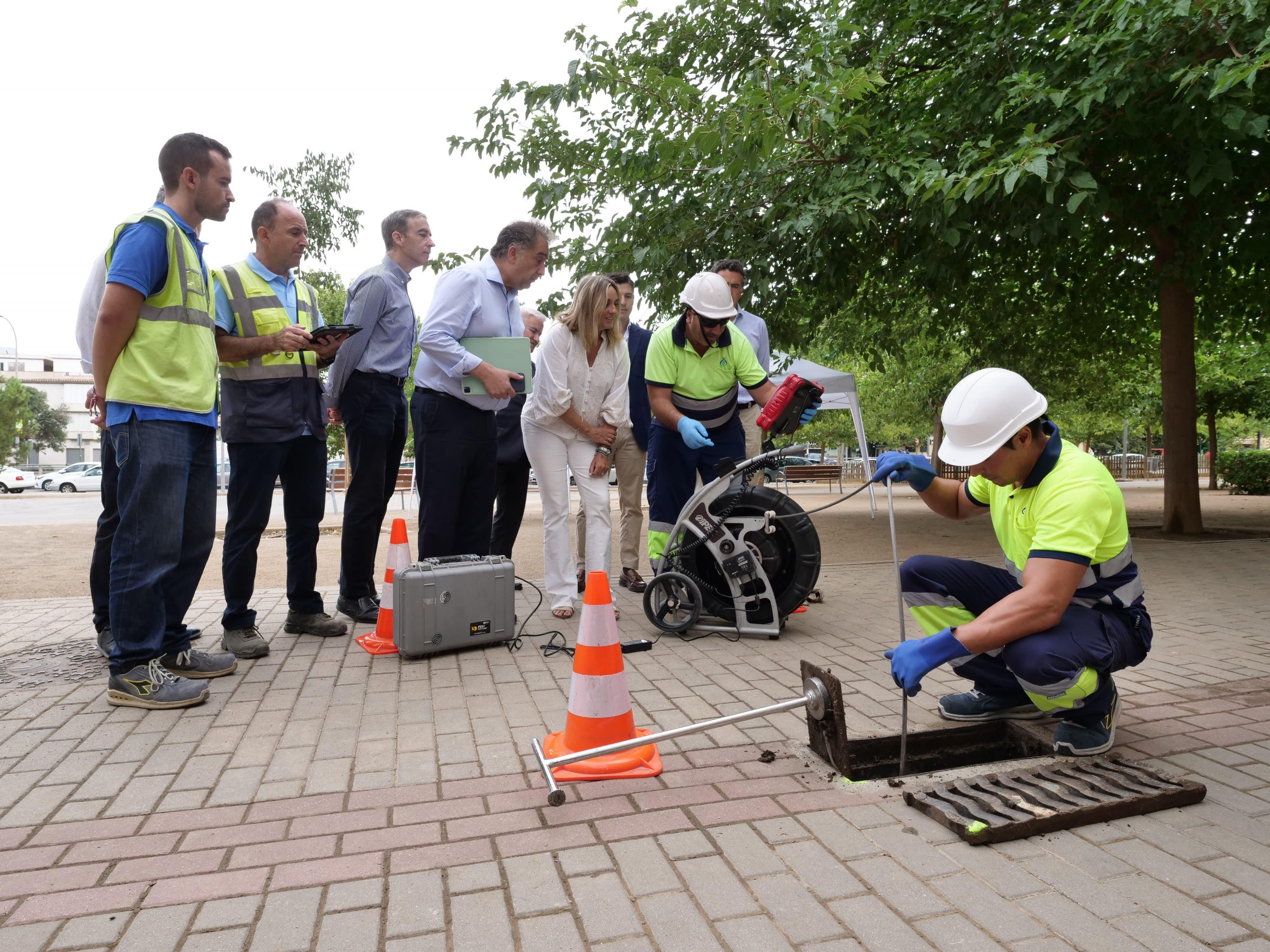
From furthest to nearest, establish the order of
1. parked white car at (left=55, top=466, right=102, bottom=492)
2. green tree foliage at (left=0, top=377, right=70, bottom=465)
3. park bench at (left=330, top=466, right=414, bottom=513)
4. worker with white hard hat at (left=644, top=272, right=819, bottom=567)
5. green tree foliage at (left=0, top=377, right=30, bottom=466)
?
green tree foliage at (left=0, top=377, right=70, bottom=465), green tree foliage at (left=0, top=377, right=30, bottom=466), parked white car at (left=55, top=466, right=102, bottom=492), park bench at (left=330, top=466, right=414, bottom=513), worker with white hard hat at (left=644, top=272, right=819, bottom=567)

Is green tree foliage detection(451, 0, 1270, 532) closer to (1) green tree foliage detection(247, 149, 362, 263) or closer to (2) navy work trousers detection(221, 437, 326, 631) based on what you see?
(2) navy work trousers detection(221, 437, 326, 631)

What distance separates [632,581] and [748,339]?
202cm

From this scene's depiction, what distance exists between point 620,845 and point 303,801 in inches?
41.1

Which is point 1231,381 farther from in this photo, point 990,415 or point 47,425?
point 47,425

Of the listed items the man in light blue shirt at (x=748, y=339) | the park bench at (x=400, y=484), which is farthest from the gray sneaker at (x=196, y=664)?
the park bench at (x=400, y=484)

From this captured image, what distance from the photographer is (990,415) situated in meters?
2.73

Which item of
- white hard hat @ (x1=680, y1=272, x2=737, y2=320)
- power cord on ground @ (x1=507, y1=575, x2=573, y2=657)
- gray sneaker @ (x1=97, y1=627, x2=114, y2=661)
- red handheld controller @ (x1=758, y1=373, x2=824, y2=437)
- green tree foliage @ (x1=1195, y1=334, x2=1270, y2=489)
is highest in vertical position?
green tree foliage @ (x1=1195, y1=334, x2=1270, y2=489)

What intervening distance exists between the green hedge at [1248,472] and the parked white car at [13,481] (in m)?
45.5

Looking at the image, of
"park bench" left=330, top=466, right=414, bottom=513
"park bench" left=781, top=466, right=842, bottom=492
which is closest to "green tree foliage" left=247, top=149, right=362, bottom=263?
"park bench" left=330, top=466, right=414, bottom=513

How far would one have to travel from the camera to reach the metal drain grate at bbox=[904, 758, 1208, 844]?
7.60 ft

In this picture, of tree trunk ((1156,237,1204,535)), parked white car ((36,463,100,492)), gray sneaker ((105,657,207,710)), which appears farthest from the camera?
parked white car ((36,463,100,492))

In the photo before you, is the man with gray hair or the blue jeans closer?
the blue jeans

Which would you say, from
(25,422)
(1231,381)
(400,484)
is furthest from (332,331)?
(25,422)

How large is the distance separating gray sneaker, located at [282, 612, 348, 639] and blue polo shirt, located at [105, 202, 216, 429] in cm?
159
